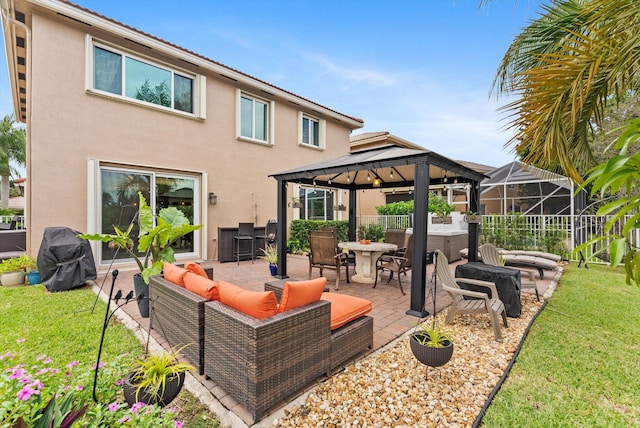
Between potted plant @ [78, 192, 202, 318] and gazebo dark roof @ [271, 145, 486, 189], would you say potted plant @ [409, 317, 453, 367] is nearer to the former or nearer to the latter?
gazebo dark roof @ [271, 145, 486, 189]

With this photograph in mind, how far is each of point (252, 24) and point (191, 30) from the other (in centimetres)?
213

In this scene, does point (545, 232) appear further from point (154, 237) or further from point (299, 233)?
point (154, 237)

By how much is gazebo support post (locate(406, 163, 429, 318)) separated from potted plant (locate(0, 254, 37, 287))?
25.9 feet

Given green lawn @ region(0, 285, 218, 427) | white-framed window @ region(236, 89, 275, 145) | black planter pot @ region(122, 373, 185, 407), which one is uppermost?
white-framed window @ region(236, 89, 275, 145)

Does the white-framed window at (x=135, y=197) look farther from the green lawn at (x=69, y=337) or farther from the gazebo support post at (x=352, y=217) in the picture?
the gazebo support post at (x=352, y=217)

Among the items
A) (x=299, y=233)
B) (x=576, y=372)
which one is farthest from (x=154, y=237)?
(x=299, y=233)

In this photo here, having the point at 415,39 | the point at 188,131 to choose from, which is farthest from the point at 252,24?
the point at 415,39

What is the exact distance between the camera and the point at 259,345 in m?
2.31

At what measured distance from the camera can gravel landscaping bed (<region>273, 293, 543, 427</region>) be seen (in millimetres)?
2416

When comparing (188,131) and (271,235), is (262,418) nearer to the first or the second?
(271,235)

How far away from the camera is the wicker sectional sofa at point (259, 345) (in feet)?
7.76

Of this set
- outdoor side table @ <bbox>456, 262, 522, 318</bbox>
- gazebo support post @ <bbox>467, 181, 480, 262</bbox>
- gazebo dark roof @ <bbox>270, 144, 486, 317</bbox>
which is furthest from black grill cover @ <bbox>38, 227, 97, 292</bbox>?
gazebo support post @ <bbox>467, 181, 480, 262</bbox>

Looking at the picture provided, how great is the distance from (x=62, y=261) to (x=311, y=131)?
→ 32.2ft

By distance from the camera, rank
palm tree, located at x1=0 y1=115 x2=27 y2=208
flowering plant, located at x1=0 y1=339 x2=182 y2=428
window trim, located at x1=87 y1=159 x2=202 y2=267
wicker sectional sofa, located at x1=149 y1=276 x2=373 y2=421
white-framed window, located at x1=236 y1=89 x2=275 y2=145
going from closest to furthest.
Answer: flowering plant, located at x1=0 y1=339 x2=182 y2=428
wicker sectional sofa, located at x1=149 y1=276 x2=373 y2=421
window trim, located at x1=87 y1=159 x2=202 y2=267
white-framed window, located at x1=236 y1=89 x2=275 y2=145
palm tree, located at x1=0 y1=115 x2=27 y2=208
